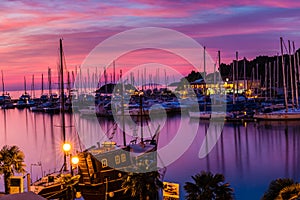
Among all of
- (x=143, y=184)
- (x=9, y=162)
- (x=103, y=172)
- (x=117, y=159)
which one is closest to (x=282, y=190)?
(x=143, y=184)

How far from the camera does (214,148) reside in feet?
149

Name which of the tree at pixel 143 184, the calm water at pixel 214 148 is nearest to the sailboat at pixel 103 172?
the tree at pixel 143 184

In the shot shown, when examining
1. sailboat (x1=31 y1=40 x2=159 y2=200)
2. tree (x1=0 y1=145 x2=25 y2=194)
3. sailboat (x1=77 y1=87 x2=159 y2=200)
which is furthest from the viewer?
sailboat (x1=77 y1=87 x2=159 y2=200)

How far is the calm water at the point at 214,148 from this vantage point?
31.1 m

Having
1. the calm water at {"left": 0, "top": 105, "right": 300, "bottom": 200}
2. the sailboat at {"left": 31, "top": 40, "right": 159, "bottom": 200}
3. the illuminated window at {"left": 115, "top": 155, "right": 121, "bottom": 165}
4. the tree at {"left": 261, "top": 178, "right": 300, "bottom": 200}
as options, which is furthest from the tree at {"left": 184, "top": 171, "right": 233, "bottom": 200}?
the calm water at {"left": 0, "top": 105, "right": 300, "bottom": 200}

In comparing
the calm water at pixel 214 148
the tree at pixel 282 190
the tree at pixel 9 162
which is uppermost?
the tree at pixel 282 190

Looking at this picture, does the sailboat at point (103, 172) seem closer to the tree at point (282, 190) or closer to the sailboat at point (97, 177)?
the sailboat at point (97, 177)

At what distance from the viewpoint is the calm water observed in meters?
31.1

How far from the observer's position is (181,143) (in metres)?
50.6

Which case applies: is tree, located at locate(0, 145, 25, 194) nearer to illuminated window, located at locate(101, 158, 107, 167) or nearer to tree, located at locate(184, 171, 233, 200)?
illuminated window, located at locate(101, 158, 107, 167)

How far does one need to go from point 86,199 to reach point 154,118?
2449 inches

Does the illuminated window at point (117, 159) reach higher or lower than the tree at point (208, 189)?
lower

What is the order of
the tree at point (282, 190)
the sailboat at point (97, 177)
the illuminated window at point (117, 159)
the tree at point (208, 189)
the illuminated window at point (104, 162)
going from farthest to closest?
the illuminated window at point (117, 159) → the illuminated window at point (104, 162) → the sailboat at point (97, 177) → the tree at point (208, 189) → the tree at point (282, 190)

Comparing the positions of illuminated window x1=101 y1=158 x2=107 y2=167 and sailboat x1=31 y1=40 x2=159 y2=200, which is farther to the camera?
illuminated window x1=101 y1=158 x2=107 y2=167
